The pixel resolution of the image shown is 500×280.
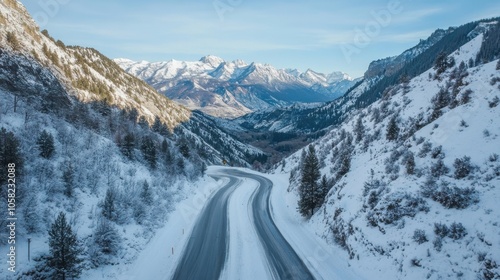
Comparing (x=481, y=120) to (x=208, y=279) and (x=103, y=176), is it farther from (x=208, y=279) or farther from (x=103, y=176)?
(x=103, y=176)

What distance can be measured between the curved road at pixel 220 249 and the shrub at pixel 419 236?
6.52m

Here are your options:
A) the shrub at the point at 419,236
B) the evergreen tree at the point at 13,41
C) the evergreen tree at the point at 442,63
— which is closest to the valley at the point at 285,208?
the shrub at the point at 419,236

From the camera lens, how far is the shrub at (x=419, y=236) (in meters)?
14.3

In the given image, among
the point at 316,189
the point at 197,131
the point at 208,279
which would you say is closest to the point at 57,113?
the point at 208,279

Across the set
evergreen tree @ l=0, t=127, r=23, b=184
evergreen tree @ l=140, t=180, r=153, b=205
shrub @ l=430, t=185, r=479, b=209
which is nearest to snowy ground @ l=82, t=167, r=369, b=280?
evergreen tree @ l=140, t=180, r=153, b=205

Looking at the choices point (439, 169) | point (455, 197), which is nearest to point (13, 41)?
point (439, 169)

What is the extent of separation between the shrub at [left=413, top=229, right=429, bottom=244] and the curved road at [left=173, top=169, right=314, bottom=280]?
6521 millimetres

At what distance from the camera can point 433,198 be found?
16.1 metres

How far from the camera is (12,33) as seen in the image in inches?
1768

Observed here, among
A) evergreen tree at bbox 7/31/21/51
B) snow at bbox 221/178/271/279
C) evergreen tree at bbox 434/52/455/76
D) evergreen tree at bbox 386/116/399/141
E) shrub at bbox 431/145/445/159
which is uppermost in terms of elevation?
evergreen tree at bbox 7/31/21/51

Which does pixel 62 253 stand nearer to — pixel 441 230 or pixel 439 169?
pixel 441 230

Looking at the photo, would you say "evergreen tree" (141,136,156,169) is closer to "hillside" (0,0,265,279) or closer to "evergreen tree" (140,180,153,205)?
"hillside" (0,0,265,279)

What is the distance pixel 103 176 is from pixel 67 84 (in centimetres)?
4103

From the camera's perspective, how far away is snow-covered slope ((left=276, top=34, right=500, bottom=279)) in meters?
12.9
